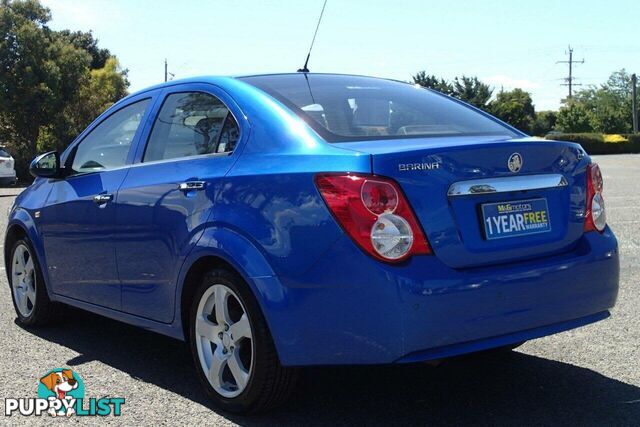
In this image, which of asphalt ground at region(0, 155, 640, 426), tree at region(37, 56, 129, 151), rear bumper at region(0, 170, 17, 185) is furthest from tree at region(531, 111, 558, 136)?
asphalt ground at region(0, 155, 640, 426)

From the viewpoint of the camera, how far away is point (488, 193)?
3.43 metres

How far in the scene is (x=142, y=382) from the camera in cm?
440

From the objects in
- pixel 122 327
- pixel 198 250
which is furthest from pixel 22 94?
pixel 198 250

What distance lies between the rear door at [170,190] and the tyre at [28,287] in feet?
4.43

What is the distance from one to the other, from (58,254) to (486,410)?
116 inches

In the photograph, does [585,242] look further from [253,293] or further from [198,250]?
[198,250]

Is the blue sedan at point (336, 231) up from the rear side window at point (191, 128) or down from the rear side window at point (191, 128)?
down

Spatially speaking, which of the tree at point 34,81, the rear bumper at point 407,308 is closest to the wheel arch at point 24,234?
the rear bumper at point 407,308

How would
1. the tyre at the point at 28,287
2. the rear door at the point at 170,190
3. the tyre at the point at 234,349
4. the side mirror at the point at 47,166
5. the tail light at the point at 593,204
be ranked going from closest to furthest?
1. the tyre at the point at 234,349
2. the tail light at the point at 593,204
3. the rear door at the point at 170,190
4. the side mirror at the point at 47,166
5. the tyre at the point at 28,287

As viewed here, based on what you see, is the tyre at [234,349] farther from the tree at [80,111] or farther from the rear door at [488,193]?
the tree at [80,111]

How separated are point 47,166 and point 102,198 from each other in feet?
2.96

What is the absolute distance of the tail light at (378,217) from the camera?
10.5 ft

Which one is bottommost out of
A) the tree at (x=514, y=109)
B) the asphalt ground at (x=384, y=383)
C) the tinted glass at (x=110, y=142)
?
the tree at (x=514, y=109)

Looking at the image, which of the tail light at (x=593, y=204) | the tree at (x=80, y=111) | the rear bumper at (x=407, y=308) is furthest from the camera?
the tree at (x=80, y=111)
